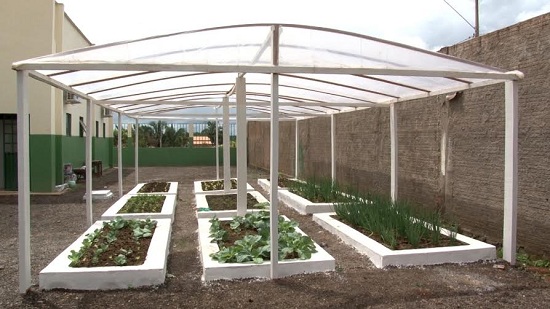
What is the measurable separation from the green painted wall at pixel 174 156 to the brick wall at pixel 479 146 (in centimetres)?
1634

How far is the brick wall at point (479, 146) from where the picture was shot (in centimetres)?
527

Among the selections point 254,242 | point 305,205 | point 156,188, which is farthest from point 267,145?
point 254,242

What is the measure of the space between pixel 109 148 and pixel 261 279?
20022 millimetres

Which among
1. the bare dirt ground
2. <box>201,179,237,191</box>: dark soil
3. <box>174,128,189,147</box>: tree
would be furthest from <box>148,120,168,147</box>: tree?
the bare dirt ground

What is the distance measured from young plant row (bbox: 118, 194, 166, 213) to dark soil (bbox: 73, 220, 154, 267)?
1.64 m

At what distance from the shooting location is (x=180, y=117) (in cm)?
1327

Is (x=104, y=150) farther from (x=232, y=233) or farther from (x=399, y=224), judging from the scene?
(x=399, y=224)

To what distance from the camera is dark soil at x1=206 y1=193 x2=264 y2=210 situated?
841cm

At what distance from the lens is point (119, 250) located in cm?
524

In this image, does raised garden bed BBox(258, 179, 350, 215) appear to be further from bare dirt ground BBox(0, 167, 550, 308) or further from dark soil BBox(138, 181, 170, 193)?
dark soil BBox(138, 181, 170, 193)

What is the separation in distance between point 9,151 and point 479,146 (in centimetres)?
1211

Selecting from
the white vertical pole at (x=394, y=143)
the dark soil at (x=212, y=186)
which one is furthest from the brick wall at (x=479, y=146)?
the dark soil at (x=212, y=186)

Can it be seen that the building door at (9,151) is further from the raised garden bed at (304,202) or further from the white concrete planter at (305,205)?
the white concrete planter at (305,205)

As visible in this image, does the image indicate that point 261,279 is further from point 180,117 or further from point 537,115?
point 180,117
